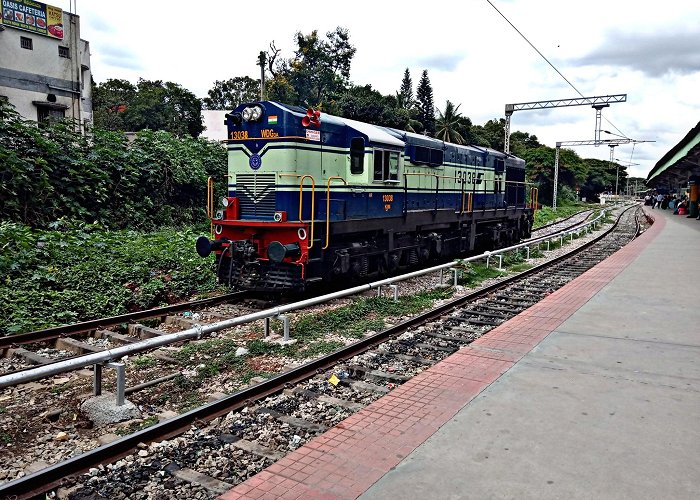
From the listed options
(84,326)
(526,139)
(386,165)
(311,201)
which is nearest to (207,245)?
(311,201)

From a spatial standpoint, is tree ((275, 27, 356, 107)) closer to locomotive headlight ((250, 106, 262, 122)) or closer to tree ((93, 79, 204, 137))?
tree ((93, 79, 204, 137))

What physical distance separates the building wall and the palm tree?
34.4 meters

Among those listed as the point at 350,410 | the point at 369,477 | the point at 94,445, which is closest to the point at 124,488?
the point at 94,445

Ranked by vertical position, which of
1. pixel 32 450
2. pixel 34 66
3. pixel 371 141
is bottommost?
pixel 32 450

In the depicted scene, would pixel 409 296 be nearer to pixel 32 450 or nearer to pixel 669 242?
pixel 32 450

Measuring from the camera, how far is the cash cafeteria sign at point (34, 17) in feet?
82.7

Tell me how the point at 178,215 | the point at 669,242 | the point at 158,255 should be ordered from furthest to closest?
the point at 669,242, the point at 178,215, the point at 158,255

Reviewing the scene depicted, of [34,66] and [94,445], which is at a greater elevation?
[34,66]

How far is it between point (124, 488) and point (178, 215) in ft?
53.4

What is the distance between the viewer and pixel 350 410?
5.21 metres

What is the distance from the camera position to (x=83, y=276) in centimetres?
983

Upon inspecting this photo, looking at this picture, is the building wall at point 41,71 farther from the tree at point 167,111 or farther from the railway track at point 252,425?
the railway track at point 252,425

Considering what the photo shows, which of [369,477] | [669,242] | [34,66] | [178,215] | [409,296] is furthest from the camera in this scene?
[34,66]

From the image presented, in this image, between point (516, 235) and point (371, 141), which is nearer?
point (371, 141)
